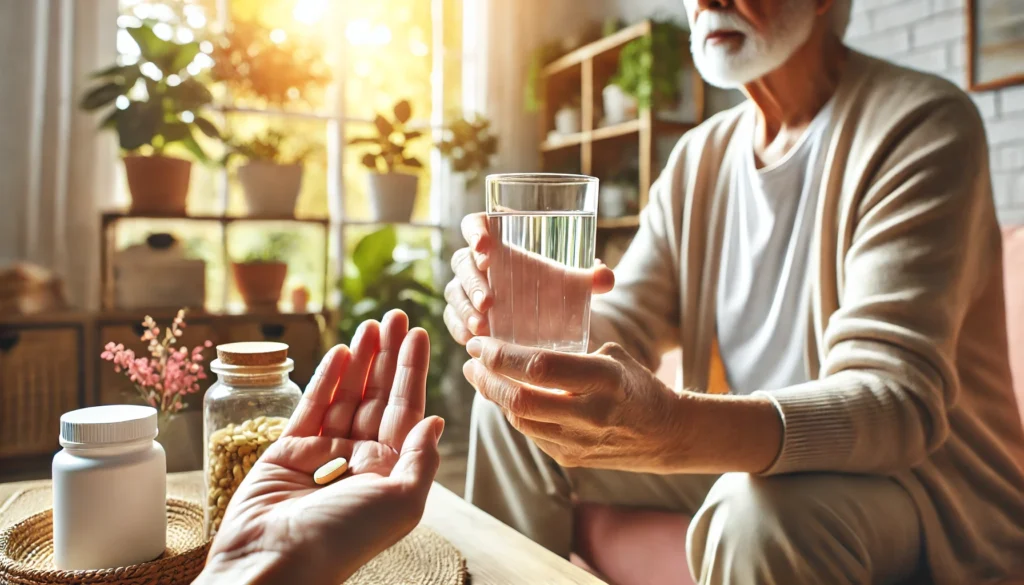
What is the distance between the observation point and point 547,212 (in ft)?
2.54

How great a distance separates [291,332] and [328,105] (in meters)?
1.31

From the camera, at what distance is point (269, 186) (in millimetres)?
2867

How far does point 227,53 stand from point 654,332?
206 cm

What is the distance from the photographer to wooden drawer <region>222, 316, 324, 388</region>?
2.65 m

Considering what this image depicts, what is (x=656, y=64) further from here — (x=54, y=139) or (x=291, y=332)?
(x=54, y=139)

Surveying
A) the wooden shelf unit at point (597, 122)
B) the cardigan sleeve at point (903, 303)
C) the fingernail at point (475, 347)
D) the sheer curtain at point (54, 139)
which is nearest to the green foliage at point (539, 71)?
the wooden shelf unit at point (597, 122)

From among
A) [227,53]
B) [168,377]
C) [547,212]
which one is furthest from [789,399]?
[227,53]

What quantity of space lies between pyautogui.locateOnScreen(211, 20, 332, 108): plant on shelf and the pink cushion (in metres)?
2.15

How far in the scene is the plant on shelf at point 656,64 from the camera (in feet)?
9.71

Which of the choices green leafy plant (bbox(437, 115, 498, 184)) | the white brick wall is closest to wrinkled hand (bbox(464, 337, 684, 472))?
the white brick wall

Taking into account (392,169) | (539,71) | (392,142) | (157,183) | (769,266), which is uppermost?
(539,71)

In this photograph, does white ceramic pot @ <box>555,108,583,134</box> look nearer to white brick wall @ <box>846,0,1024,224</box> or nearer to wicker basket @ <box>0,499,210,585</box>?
white brick wall @ <box>846,0,1024,224</box>

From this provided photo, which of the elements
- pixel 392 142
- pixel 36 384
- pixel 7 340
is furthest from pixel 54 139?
pixel 392 142

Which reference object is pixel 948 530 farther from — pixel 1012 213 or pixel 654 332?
pixel 1012 213
